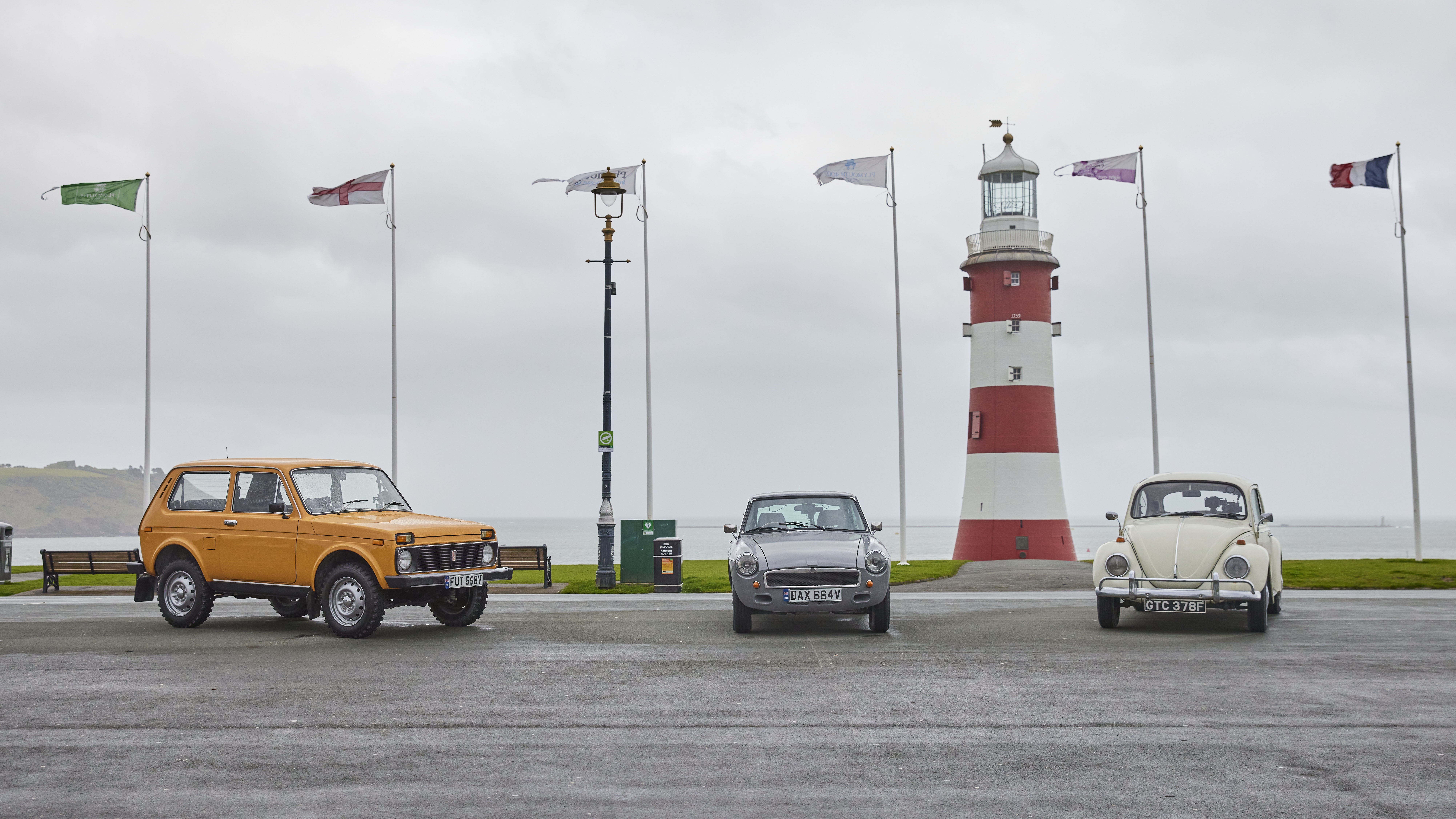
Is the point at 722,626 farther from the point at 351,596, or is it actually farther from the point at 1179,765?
the point at 1179,765

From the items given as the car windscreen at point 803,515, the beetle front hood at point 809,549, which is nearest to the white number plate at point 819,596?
the beetle front hood at point 809,549

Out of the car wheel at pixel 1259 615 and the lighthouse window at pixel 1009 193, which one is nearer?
the car wheel at pixel 1259 615

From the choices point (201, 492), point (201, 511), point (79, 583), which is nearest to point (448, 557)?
point (201, 511)

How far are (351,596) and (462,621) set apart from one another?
162 centimetres

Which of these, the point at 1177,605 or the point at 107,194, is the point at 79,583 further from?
the point at 1177,605

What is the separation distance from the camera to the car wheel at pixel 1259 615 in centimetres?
1252

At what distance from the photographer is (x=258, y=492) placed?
1357cm

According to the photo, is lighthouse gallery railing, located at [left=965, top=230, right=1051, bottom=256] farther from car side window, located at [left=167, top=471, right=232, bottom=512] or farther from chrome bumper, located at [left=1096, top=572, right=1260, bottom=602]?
car side window, located at [left=167, top=471, right=232, bottom=512]

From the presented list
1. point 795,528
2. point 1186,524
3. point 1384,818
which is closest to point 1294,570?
point 1186,524

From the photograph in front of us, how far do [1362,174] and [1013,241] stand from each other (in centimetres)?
901

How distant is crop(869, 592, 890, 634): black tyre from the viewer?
1274cm

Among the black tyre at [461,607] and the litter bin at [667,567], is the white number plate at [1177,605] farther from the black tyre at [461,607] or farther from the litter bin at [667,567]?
the litter bin at [667,567]

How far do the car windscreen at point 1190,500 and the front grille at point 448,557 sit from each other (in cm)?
761

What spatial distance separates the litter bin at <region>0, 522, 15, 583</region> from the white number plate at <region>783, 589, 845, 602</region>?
16.0 metres
